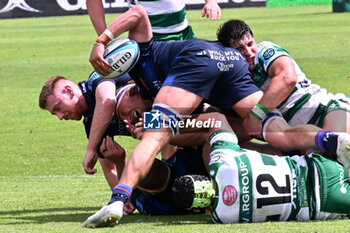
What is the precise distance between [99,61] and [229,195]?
1.61m

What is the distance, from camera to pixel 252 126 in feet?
22.9

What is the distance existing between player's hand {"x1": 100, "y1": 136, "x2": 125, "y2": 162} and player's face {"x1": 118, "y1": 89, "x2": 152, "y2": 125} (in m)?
0.43

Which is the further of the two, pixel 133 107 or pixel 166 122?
pixel 133 107

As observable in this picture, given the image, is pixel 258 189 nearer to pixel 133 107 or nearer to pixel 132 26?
pixel 133 107

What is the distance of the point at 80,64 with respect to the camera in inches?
820

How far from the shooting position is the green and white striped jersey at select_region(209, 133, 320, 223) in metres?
5.84

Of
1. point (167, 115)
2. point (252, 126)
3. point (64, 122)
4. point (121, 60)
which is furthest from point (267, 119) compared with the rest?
point (64, 122)

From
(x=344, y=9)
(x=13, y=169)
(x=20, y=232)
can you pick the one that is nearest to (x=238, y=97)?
(x=20, y=232)

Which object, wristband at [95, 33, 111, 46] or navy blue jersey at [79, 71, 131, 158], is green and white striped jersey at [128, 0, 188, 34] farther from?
wristband at [95, 33, 111, 46]

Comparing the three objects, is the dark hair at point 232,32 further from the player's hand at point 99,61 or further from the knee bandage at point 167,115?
the knee bandage at point 167,115

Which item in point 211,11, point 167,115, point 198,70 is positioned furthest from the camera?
point 211,11

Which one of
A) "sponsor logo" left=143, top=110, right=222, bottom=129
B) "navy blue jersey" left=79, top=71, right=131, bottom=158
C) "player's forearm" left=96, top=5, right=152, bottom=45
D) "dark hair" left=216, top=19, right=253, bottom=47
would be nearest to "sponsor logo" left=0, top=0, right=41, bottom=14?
"navy blue jersey" left=79, top=71, right=131, bottom=158

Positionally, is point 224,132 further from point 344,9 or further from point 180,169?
point 344,9

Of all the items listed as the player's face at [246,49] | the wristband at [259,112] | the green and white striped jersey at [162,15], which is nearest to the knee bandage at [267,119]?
the wristband at [259,112]
